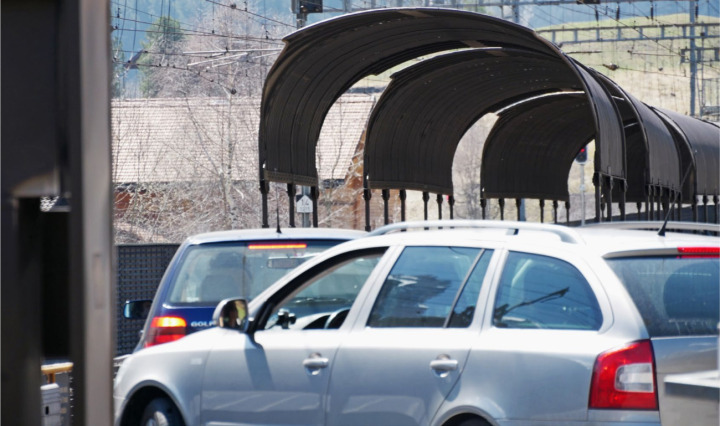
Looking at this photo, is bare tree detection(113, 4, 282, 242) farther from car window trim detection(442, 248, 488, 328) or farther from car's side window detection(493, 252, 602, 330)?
car's side window detection(493, 252, 602, 330)

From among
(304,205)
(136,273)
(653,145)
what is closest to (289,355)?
(653,145)

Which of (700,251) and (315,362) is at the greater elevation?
(700,251)

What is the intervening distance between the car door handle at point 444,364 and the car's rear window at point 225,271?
3.28m

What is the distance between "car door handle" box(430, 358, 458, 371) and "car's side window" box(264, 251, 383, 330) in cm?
94

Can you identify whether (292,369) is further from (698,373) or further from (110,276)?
(110,276)

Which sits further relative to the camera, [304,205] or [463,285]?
[304,205]

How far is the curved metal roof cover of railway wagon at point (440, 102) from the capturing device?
16703 millimetres

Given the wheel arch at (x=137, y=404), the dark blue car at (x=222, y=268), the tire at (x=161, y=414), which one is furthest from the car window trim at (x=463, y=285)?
the dark blue car at (x=222, y=268)

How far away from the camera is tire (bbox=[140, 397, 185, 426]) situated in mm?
6961

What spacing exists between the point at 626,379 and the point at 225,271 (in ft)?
14.8

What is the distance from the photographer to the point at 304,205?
23.8m

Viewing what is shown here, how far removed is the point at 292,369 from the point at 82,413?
171 inches

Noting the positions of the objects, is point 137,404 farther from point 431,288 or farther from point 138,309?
point 431,288

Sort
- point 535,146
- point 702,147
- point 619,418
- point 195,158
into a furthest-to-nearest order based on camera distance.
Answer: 1. point 195,158
2. point 702,147
3. point 535,146
4. point 619,418
